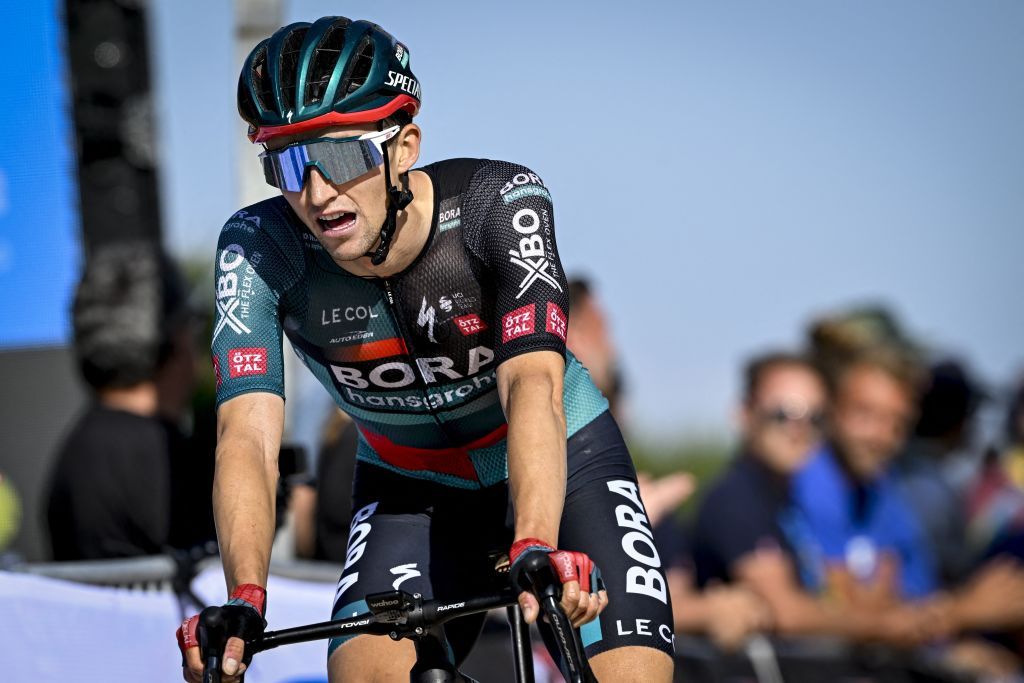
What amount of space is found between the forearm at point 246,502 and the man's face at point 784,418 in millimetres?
3910

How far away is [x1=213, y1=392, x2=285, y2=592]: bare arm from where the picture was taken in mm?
3615

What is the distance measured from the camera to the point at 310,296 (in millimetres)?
4250

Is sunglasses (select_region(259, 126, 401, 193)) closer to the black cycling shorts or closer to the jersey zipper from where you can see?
the jersey zipper

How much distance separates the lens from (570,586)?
10.3 ft

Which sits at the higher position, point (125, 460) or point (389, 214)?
point (389, 214)

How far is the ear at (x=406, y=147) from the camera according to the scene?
13.2ft

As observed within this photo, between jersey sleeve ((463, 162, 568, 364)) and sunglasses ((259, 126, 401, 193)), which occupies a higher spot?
sunglasses ((259, 126, 401, 193))

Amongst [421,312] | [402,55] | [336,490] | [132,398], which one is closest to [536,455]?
[421,312]

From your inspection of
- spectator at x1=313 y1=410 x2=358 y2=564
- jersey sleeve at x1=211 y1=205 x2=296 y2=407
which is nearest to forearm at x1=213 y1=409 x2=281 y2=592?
jersey sleeve at x1=211 y1=205 x2=296 y2=407

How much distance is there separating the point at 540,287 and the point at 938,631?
4442 mm

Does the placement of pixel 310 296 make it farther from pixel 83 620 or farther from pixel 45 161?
pixel 45 161

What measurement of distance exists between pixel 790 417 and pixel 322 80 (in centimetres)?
424

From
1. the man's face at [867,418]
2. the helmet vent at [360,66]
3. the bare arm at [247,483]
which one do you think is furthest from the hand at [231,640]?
the man's face at [867,418]

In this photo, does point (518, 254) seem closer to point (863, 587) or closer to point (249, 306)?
point (249, 306)
